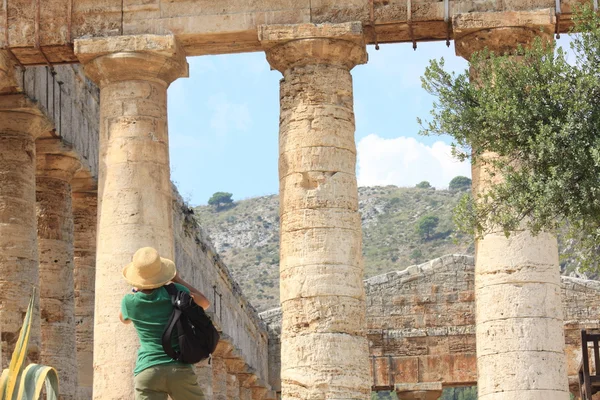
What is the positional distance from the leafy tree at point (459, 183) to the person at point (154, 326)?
8720 cm

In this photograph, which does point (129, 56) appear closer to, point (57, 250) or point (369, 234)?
point (57, 250)

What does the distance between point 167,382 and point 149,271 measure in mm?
1025

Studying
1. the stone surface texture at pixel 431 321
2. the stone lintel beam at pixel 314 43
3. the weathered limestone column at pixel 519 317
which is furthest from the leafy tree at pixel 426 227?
the weathered limestone column at pixel 519 317

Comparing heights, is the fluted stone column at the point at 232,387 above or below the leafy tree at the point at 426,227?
below

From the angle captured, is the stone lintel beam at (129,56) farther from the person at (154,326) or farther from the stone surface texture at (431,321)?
the stone surface texture at (431,321)

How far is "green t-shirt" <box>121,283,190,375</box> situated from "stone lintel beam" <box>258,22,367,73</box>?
8.25 metres

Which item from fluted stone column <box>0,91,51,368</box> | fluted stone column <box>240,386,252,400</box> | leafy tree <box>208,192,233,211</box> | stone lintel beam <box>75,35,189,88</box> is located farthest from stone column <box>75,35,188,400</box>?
leafy tree <box>208,192,233,211</box>

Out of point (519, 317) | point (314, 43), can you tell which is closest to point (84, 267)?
point (314, 43)

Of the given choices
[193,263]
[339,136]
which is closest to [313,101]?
[339,136]

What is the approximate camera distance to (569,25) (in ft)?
69.1

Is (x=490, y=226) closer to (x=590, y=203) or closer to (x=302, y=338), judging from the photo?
(x=590, y=203)

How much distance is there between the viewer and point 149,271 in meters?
13.1

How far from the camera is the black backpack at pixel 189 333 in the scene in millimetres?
12797

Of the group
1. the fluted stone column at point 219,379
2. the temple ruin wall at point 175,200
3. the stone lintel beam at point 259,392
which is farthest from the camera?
the stone lintel beam at point 259,392
